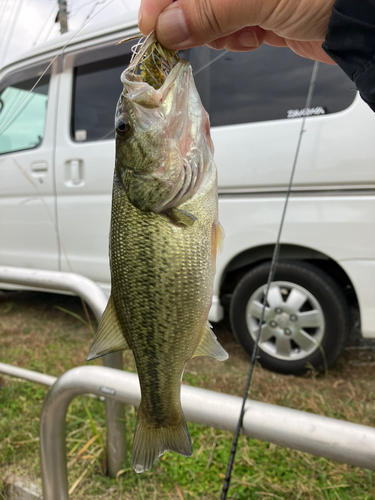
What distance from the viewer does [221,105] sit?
276cm

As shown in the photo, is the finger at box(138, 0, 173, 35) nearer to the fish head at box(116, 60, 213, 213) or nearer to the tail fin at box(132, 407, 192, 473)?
the fish head at box(116, 60, 213, 213)

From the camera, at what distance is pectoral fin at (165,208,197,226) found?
0.81 meters

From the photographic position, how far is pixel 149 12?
746 millimetres

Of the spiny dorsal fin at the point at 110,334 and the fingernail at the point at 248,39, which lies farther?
the fingernail at the point at 248,39

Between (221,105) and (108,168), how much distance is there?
1043 mm

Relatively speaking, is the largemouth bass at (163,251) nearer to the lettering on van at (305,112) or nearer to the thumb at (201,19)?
the thumb at (201,19)

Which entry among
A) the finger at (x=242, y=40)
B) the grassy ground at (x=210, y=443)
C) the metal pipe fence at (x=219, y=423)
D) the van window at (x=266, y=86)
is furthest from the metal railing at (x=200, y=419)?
the van window at (x=266, y=86)

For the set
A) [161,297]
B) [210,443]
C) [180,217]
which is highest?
[180,217]

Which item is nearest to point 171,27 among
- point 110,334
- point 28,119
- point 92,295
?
point 110,334

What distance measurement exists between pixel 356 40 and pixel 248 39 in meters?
0.38

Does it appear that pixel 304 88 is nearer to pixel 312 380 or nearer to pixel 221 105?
pixel 221 105

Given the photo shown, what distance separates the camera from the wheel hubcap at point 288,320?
2.70m

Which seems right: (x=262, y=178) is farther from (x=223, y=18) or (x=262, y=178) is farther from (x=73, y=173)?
(x=223, y=18)

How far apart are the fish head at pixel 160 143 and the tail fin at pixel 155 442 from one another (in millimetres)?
482
